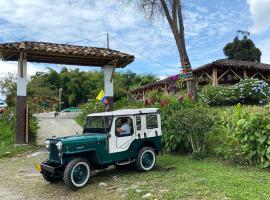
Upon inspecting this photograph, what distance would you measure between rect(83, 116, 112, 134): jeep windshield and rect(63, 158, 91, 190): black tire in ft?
3.17

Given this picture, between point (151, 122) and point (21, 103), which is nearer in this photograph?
point (151, 122)

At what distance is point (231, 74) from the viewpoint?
26484 mm

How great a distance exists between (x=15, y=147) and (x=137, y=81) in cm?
4131

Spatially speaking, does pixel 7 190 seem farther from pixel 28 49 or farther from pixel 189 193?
pixel 28 49

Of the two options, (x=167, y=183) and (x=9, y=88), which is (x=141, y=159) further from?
(x=9, y=88)

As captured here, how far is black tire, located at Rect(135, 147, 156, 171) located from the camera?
7.87 meters

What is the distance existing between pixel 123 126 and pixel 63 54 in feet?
19.5

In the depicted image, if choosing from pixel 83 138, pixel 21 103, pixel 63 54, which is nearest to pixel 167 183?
pixel 83 138

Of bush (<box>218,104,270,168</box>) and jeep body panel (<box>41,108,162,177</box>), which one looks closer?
jeep body panel (<box>41,108,162,177</box>)

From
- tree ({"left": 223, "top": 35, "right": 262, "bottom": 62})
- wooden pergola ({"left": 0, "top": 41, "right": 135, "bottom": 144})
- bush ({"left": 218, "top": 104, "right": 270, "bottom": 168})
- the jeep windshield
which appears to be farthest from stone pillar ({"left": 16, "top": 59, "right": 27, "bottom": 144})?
tree ({"left": 223, "top": 35, "right": 262, "bottom": 62})

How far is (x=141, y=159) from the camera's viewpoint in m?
7.91

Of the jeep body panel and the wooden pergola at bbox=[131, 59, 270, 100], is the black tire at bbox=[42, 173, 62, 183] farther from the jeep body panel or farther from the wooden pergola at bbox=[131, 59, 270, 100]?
the wooden pergola at bbox=[131, 59, 270, 100]

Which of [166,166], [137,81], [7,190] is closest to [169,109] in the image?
[166,166]

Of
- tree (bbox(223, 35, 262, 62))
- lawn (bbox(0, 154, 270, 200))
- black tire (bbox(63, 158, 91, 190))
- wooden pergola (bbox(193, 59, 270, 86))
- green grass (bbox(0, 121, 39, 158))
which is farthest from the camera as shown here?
tree (bbox(223, 35, 262, 62))
